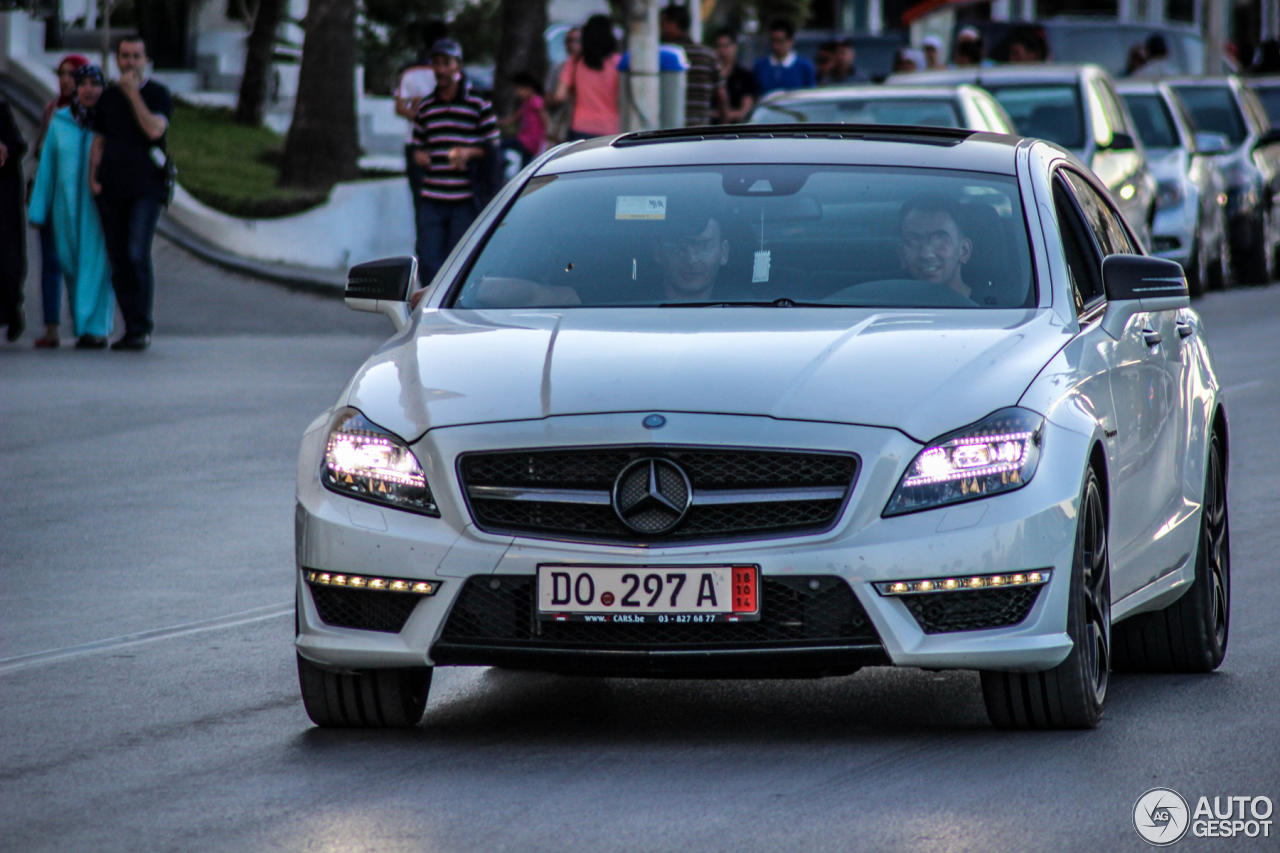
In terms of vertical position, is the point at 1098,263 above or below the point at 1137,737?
above

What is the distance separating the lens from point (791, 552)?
5.48 metres

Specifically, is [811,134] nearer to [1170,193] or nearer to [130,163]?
[130,163]

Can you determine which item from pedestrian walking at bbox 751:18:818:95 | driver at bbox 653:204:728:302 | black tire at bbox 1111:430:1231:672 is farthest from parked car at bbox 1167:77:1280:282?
driver at bbox 653:204:728:302

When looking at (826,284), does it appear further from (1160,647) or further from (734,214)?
(1160,647)

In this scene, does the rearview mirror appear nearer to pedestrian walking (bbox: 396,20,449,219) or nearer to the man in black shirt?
the man in black shirt

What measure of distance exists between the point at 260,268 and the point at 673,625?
17.7 m

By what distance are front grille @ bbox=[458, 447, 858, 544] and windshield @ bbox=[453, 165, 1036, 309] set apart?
3.55 feet

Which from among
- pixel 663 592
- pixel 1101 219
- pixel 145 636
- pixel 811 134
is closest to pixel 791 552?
pixel 663 592

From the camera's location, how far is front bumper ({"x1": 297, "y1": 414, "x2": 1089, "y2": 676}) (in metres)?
5.49

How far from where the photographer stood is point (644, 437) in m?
5.54

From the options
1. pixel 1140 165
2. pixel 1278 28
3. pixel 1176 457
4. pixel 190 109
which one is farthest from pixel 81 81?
pixel 1278 28

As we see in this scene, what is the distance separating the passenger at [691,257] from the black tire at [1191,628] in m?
1.59

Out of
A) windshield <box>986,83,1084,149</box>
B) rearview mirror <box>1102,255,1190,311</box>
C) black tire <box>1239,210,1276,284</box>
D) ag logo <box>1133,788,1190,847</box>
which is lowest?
black tire <box>1239,210,1276,284</box>

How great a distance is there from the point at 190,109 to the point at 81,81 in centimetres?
1645
